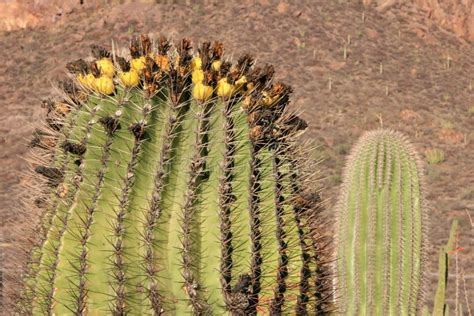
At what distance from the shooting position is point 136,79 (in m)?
2.46

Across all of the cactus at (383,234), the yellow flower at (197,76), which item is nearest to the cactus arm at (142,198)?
the yellow flower at (197,76)

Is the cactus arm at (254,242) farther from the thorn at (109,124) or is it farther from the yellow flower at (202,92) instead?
the thorn at (109,124)

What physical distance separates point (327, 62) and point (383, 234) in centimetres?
1732

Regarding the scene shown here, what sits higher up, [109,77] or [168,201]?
[109,77]

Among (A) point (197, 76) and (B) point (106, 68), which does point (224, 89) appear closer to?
(A) point (197, 76)

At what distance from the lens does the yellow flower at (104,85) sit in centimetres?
246

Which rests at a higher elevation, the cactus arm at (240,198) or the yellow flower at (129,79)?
the yellow flower at (129,79)

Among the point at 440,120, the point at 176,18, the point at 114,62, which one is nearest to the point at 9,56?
the point at 176,18

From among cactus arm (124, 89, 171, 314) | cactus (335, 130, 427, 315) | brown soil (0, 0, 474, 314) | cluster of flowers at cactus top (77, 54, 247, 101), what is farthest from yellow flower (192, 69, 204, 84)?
brown soil (0, 0, 474, 314)

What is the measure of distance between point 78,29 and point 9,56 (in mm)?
2383

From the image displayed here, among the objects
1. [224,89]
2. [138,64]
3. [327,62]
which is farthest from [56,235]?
[327,62]

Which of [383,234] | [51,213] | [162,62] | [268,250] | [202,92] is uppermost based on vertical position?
[383,234]

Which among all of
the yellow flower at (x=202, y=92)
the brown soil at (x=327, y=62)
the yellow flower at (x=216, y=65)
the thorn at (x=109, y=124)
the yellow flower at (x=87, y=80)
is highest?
the brown soil at (x=327, y=62)

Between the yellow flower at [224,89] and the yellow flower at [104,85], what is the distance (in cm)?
33
